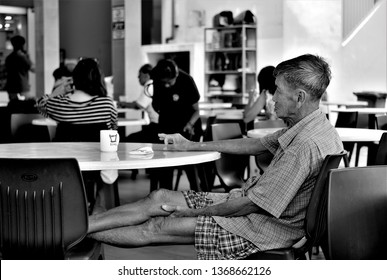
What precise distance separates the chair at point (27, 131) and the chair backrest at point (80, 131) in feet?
2.78

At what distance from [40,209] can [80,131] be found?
2273 millimetres

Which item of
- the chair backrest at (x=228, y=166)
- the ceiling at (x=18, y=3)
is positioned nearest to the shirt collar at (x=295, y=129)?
the chair backrest at (x=228, y=166)

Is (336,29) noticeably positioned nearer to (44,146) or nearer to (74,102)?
(74,102)

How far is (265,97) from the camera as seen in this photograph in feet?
19.5

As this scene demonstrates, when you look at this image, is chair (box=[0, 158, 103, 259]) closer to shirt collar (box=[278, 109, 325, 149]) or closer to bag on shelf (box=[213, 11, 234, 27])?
shirt collar (box=[278, 109, 325, 149])

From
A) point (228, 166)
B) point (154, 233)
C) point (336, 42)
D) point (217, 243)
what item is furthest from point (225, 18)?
point (217, 243)

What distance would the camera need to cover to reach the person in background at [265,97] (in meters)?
5.79

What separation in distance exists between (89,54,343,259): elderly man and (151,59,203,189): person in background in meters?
2.69

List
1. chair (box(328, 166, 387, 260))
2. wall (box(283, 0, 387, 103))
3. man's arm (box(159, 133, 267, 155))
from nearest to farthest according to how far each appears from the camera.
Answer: chair (box(328, 166, 387, 260)) < man's arm (box(159, 133, 267, 155)) < wall (box(283, 0, 387, 103))

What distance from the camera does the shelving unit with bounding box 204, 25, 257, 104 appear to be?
11.9m

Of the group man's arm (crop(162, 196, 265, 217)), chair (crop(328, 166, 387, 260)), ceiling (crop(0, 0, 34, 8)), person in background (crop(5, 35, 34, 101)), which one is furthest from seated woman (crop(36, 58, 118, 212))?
ceiling (crop(0, 0, 34, 8))

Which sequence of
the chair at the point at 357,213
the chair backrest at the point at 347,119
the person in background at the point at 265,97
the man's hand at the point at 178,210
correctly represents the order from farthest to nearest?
the chair backrest at the point at 347,119, the person in background at the point at 265,97, the man's hand at the point at 178,210, the chair at the point at 357,213

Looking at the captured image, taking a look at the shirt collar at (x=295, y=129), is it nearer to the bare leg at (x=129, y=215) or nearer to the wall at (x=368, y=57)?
the bare leg at (x=129, y=215)

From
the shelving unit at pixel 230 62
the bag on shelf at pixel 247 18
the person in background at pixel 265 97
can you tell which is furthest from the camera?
the shelving unit at pixel 230 62
